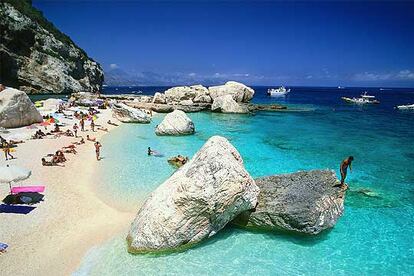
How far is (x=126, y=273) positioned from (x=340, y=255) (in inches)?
307

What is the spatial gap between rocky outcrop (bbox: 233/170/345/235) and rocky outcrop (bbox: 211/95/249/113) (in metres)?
42.5

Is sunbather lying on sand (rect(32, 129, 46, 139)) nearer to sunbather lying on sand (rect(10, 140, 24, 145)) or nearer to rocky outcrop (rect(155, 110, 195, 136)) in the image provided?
sunbather lying on sand (rect(10, 140, 24, 145))

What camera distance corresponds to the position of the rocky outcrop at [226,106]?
187 feet

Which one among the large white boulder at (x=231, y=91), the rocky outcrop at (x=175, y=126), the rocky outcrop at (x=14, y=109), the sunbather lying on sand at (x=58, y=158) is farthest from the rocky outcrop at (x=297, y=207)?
the large white boulder at (x=231, y=91)

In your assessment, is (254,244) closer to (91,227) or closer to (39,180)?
(91,227)

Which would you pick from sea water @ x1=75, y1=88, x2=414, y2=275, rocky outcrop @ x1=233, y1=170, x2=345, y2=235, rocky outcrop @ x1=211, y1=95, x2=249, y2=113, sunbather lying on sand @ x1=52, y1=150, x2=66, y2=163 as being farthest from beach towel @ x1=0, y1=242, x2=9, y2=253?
rocky outcrop @ x1=211, y1=95, x2=249, y2=113

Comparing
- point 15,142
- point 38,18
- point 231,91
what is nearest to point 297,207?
point 15,142

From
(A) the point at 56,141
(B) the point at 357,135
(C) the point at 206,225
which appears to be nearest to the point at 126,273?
(C) the point at 206,225

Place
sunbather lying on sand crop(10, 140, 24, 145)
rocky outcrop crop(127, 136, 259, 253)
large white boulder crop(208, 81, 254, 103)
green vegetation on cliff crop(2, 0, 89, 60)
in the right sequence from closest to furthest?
1. rocky outcrop crop(127, 136, 259, 253)
2. sunbather lying on sand crop(10, 140, 24, 145)
3. large white boulder crop(208, 81, 254, 103)
4. green vegetation on cliff crop(2, 0, 89, 60)

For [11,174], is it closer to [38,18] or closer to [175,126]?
[175,126]

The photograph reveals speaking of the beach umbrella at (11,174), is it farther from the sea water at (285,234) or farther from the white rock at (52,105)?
the white rock at (52,105)

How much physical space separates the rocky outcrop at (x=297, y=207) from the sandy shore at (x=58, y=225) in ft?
18.8

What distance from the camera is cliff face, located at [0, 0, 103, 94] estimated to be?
79.1 metres

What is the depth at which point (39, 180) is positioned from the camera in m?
18.0
